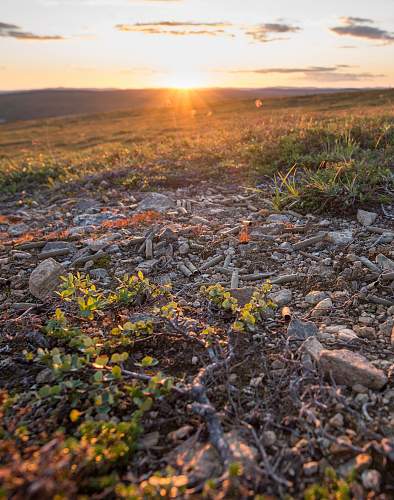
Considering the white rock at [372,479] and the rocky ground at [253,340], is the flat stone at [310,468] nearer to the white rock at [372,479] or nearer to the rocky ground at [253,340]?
the rocky ground at [253,340]

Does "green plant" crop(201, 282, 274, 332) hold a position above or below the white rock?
above

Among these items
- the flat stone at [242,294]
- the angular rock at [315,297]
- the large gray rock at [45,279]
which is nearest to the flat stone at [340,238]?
the angular rock at [315,297]

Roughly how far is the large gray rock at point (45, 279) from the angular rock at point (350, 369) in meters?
2.81

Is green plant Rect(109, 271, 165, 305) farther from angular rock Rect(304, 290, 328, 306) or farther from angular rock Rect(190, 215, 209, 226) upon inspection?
angular rock Rect(190, 215, 209, 226)

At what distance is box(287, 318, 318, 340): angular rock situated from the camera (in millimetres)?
3512

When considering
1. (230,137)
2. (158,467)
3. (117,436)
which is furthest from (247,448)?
(230,137)

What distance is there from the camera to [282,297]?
4141mm

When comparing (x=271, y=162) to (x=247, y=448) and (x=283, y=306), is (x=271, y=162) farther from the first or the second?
(x=247, y=448)

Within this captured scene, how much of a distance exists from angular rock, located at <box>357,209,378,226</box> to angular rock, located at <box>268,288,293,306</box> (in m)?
2.01

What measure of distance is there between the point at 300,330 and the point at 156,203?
4.63m

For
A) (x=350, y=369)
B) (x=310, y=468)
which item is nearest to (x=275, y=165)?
(x=350, y=369)

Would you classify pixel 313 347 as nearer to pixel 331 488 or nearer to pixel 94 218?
pixel 331 488

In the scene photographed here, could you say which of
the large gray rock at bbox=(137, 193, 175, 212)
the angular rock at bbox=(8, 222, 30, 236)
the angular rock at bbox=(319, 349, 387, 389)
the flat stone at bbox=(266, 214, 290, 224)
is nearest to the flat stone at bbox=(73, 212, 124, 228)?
the large gray rock at bbox=(137, 193, 175, 212)

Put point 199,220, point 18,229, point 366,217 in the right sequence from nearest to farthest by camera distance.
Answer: point 366,217 → point 199,220 → point 18,229
